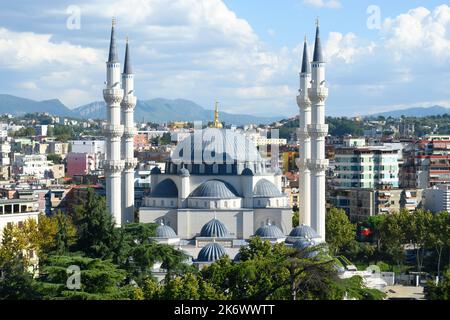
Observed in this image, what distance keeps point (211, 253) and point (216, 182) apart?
6.68m

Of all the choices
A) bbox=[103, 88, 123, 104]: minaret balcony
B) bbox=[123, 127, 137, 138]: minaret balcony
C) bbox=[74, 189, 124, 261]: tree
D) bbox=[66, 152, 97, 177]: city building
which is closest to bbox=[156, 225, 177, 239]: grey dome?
bbox=[103, 88, 123, 104]: minaret balcony

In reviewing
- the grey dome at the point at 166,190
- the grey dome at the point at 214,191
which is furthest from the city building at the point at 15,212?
the grey dome at the point at 214,191

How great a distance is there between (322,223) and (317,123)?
3.71 meters

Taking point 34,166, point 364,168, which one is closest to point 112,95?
point 364,168

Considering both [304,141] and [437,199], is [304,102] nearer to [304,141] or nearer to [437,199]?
[304,141]

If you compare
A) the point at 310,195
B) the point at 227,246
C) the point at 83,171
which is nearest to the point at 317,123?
the point at 310,195

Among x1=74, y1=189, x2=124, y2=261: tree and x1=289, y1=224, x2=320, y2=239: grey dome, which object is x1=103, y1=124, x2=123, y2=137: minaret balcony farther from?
x1=74, y1=189, x2=124, y2=261: tree

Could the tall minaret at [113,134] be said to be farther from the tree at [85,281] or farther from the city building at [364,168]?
the city building at [364,168]

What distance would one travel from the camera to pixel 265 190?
42.9 meters

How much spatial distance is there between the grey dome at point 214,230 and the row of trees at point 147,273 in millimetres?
5763

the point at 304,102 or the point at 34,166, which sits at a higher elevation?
the point at 304,102

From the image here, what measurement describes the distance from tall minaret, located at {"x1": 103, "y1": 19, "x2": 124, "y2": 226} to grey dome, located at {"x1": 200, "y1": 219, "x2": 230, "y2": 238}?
349 cm

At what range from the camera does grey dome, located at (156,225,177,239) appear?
129 feet
